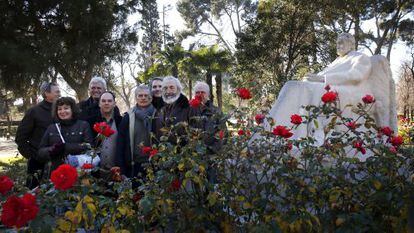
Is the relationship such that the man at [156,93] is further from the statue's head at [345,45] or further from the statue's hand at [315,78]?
the statue's head at [345,45]

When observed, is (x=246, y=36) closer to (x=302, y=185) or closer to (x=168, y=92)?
(x=168, y=92)

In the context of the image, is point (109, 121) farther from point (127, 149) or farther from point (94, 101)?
point (94, 101)

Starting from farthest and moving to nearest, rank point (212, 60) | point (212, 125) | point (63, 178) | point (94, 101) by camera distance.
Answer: point (212, 60) → point (94, 101) → point (212, 125) → point (63, 178)

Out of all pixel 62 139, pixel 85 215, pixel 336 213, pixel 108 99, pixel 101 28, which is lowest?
pixel 336 213

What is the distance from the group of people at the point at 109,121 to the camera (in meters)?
3.21

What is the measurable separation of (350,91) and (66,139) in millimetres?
2892

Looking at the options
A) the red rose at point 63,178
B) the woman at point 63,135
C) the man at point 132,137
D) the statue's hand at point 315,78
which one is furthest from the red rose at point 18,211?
the statue's hand at point 315,78

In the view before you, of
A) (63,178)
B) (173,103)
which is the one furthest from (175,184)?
(173,103)

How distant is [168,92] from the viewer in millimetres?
3354

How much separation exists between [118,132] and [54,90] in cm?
74

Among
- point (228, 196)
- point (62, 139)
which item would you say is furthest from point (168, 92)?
point (228, 196)

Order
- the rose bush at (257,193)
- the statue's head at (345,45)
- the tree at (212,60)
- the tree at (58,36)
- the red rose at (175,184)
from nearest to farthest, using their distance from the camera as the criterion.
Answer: the rose bush at (257,193)
the red rose at (175,184)
the statue's head at (345,45)
the tree at (58,36)
the tree at (212,60)

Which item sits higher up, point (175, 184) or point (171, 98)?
point (171, 98)

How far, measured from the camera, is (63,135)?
10.7 feet
